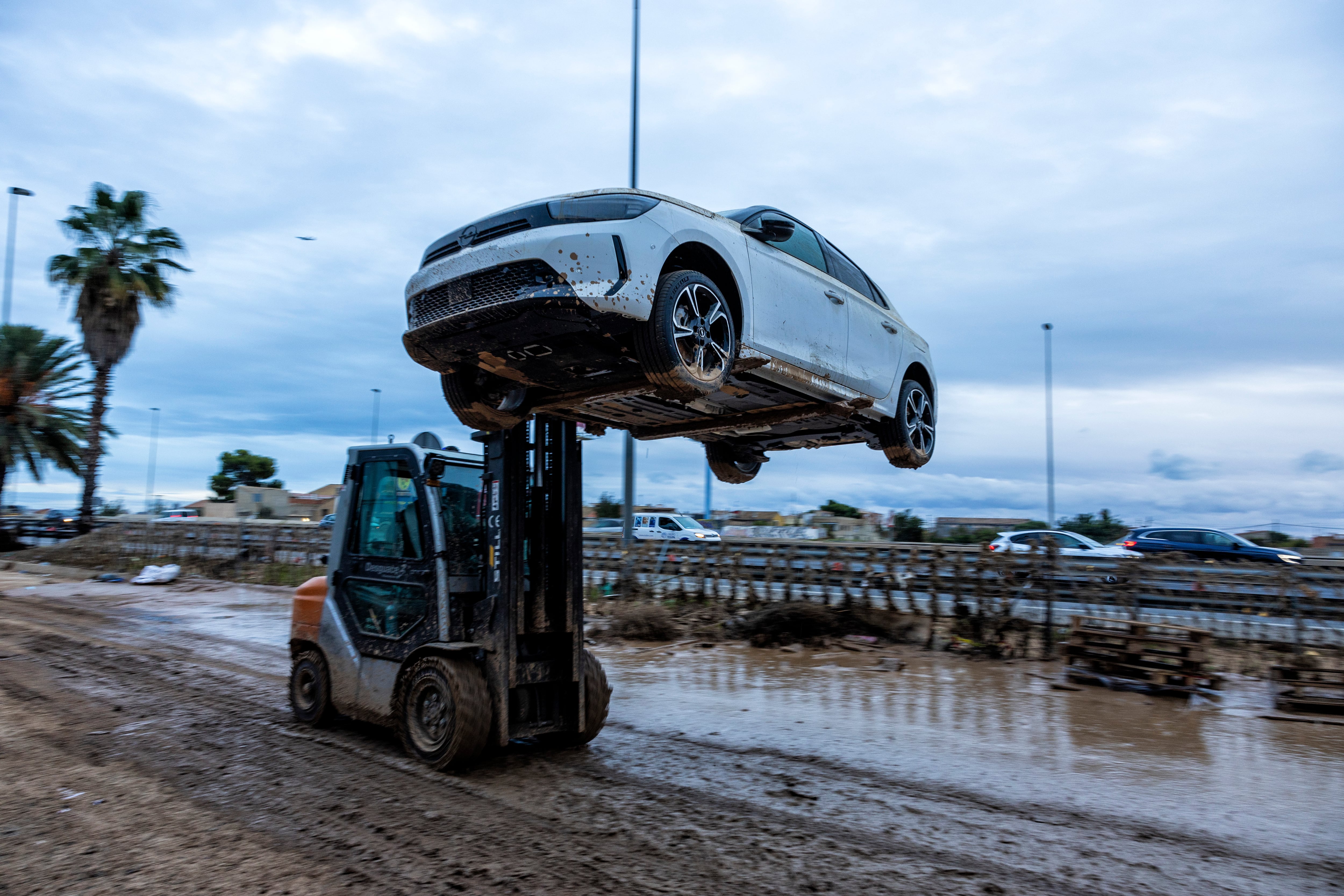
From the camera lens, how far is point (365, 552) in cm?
673

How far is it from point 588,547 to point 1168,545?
13.3m

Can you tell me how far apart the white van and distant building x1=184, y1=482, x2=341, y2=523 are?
91.2 ft

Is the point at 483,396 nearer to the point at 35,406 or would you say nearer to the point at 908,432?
the point at 908,432

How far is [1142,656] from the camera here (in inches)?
380

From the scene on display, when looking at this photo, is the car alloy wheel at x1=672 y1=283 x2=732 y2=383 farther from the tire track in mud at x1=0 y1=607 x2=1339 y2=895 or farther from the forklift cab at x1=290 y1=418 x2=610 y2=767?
the tire track in mud at x1=0 y1=607 x2=1339 y2=895

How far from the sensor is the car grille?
3.98 m

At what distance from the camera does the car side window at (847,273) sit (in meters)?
5.85

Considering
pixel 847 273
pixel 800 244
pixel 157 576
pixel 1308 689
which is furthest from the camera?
pixel 157 576

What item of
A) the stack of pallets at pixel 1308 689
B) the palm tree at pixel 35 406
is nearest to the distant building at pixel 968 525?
the stack of pallets at pixel 1308 689

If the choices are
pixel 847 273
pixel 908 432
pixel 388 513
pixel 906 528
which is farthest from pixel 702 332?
pixel 906 528

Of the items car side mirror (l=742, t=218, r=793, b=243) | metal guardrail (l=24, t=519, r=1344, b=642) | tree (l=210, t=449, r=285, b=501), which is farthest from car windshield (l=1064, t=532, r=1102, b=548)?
tree (l=210, t=449, r=285, b=501)

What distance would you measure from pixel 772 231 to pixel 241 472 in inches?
3138

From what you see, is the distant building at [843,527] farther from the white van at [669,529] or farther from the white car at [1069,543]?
the white van at [669,529]

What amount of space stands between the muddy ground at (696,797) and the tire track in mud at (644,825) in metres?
0.02
